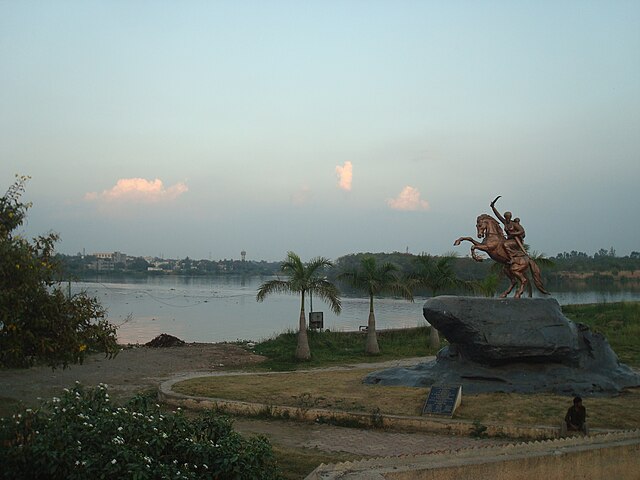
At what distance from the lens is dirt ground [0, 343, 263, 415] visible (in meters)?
15.8

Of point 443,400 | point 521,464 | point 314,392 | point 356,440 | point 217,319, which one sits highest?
point 521,464

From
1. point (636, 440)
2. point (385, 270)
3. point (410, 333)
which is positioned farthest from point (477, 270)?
point (636, 440)

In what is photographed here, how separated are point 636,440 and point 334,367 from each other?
13.7 m

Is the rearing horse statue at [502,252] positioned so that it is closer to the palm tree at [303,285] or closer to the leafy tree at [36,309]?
the palm tree at [303,285]

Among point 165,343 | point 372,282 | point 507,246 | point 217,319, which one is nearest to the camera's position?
point 507,246

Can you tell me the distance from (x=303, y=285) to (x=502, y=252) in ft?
27.7

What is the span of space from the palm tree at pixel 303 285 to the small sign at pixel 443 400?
9.26 m

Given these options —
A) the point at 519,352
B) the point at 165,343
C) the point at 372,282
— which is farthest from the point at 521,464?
the point at 165,343

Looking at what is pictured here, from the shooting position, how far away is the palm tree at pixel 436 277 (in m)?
24.7

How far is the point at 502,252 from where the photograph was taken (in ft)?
51.3

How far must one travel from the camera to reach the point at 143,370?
1945cm

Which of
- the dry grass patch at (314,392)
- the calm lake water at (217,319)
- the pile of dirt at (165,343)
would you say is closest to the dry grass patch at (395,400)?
the dry grass patch at (314,392)

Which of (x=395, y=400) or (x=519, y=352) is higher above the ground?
(x=519, y=352)

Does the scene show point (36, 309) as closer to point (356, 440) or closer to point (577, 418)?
point (356, 440)
